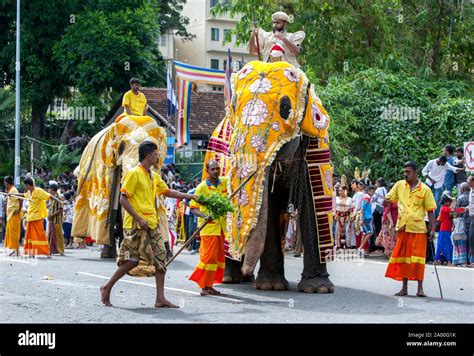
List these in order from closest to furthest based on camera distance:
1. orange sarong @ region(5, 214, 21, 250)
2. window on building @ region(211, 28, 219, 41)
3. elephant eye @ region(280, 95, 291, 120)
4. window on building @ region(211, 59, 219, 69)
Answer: elephant eye @ region(280, 95, 291, 120)
orange sarong @ region(5, 214, 21, 250)
window on building @ region(211, 28, 219, 41)
window on building @ region(211, 59, 219, 69)

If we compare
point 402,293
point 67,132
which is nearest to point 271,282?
point 402,293

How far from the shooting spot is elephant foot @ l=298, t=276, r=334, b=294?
1312 centimetres

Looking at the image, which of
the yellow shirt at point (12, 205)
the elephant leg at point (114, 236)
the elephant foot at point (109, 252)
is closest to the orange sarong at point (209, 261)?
the elephant leg at point (114, 236)

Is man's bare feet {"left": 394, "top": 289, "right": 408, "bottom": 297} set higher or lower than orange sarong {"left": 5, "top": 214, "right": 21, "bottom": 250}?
lower

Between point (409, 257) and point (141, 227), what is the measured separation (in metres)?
3.94

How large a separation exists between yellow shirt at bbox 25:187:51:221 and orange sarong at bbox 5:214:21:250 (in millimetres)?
1688

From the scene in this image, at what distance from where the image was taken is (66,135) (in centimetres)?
4716

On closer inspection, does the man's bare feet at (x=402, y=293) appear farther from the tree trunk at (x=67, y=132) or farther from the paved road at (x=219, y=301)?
the tree trunk at (x=67, y=132)

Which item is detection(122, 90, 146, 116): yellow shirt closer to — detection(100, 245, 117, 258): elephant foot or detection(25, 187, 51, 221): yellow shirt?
detection(100, 245, 117, 258): elephant foot

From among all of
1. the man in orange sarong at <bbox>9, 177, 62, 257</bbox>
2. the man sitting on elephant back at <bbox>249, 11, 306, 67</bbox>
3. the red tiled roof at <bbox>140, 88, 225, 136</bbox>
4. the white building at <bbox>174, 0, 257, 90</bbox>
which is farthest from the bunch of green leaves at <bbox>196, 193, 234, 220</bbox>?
the white building at <bbox>174, 0, 257, 90</bbox>

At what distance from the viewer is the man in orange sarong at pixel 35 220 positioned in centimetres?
2050

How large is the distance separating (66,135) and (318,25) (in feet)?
61.3
